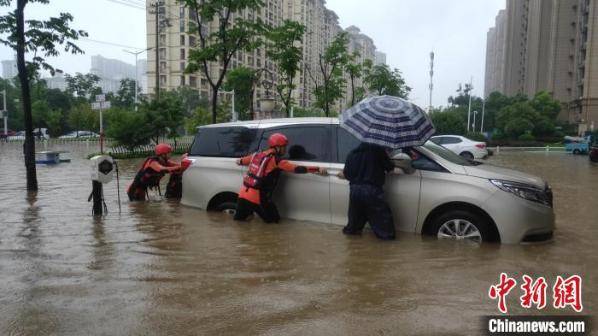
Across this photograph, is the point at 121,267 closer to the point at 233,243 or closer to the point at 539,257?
the point at 233,243

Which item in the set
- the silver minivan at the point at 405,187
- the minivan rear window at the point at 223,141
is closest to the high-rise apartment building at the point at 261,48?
the minivan rear window at the point at 223,141

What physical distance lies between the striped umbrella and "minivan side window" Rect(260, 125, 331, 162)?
760 mm

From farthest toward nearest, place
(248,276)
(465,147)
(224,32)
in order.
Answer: (465,147), (224,32), (248,276)

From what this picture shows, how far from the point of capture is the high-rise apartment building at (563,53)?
59594mm

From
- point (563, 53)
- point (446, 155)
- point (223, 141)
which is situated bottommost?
point (446, 155)

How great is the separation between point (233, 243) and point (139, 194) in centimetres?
405

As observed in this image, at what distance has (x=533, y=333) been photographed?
3.67m

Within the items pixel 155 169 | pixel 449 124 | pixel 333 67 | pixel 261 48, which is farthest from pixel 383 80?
pixel 261 48

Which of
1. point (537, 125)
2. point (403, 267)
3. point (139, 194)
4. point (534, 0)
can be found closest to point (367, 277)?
point (403, 267)

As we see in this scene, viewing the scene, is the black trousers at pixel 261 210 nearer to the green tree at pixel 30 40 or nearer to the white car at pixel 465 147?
the green tree at pixel 30 40

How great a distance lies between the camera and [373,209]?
6.00 meters

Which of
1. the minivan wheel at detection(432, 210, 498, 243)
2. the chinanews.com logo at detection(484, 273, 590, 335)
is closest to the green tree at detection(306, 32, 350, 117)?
the minivan wheel at detection(432, 210, 498, 243)

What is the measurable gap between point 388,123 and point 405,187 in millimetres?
880

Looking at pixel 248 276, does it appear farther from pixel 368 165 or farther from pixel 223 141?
pixel 223 141
